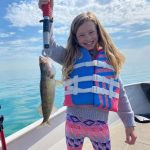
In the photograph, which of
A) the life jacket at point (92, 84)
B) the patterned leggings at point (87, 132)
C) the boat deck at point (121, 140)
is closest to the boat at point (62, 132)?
the boat deck at point (121, 140)

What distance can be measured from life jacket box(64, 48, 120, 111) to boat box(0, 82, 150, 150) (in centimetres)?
69

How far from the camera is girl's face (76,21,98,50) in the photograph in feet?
7.30

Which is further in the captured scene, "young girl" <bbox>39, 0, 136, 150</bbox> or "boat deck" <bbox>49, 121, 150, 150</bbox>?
"boat deck" <bbox>49, 121, 150, 150</bbox>

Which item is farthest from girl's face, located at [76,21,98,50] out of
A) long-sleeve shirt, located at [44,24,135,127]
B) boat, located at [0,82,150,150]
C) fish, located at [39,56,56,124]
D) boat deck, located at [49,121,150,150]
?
boat deck, located at [49,121,150,150]

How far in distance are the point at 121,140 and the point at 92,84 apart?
193 centimetres

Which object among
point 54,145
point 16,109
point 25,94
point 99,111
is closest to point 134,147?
point 54,145

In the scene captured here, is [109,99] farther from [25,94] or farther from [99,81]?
[25,94]

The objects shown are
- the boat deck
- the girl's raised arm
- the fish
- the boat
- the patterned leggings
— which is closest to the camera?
the fish

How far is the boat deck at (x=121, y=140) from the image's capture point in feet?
11.9

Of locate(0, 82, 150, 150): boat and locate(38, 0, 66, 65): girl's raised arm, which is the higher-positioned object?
locate(38, 0, 66, 65): girl's raised arm

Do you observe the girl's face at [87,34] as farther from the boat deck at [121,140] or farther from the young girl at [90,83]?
the boat deck at [121,140]

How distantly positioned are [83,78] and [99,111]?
28 cm

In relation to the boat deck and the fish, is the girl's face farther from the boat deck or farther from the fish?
the boat deck

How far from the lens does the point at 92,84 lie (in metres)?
2.22
